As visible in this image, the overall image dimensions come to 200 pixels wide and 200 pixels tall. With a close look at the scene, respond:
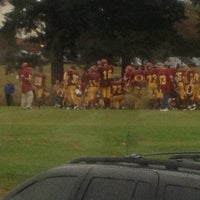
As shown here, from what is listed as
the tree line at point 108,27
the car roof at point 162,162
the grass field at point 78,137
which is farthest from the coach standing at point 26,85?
the car roof at point 162,162

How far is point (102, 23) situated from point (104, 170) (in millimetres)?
40582

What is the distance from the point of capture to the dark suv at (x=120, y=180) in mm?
5578

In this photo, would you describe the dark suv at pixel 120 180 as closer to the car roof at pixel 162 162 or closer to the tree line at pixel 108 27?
the car roof at pixel 162 162

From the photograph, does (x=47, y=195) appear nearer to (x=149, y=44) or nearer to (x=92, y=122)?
(x=92, y=122)

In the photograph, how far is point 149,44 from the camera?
47.0m

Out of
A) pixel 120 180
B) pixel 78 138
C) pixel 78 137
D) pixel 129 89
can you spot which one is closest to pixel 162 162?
pixel 120 180

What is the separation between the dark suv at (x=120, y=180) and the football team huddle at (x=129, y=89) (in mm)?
21535

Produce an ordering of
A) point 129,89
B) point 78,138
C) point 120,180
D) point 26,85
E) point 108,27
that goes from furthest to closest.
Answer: point 108,27
point 26,85
point 129,89
point 78,138
point 120,180

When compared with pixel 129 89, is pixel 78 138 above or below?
below

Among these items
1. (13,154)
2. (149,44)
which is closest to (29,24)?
(149,44)

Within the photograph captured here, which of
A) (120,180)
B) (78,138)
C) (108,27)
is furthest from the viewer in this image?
(108,27)

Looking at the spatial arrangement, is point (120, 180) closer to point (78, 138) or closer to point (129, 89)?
point (78, 138)

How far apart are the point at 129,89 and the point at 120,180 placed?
84.2 feet

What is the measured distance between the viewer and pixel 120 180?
5918 mm
